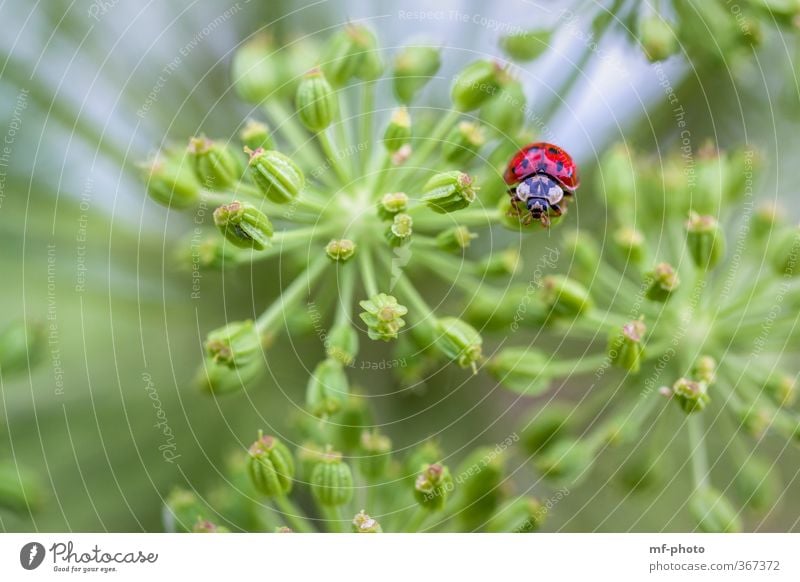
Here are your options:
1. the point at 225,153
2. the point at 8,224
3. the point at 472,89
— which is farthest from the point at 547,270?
the point at 8,224

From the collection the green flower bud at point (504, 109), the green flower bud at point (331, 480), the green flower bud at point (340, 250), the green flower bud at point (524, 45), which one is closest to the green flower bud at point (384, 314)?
the green flower bud at point (340, 250)

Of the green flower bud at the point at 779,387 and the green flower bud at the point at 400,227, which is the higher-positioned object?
the green flower bud at the point at 400,227

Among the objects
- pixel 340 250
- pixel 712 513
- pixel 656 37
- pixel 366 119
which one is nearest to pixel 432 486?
pixel 340 250

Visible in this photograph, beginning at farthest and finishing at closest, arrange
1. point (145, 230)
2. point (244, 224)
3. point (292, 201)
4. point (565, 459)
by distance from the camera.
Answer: point (145, 230)
point (565, 459)
point (292, 201)
point (244, 224)

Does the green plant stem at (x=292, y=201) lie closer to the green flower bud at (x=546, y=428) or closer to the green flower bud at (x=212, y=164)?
the green flower bud at (x=212, y=164)

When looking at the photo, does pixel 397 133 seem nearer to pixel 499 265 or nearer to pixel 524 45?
pixel 499 265

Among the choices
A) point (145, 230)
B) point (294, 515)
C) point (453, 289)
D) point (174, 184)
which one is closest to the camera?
point (174, 184)
